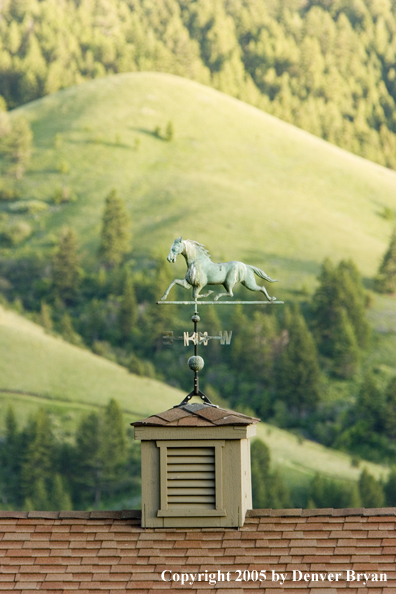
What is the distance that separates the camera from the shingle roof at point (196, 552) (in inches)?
238

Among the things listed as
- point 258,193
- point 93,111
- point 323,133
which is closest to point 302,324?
point 258,193

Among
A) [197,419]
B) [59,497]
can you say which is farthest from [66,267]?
[197,419]

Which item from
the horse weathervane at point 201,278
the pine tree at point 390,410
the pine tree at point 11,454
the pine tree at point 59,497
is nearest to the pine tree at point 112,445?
the pine tree at point 59,497

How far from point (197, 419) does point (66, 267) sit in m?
75.2

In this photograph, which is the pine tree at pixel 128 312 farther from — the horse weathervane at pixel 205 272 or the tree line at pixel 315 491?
the horse weathervane at pixel 205 272

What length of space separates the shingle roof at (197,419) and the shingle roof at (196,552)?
708mm

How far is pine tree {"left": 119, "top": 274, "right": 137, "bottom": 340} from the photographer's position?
254 ft

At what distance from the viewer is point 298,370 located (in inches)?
2815

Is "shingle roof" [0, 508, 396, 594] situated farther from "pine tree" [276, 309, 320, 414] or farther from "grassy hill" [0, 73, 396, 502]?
"pine tree" [276, 309, 320, 414]

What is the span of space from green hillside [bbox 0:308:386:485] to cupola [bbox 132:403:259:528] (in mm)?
52836

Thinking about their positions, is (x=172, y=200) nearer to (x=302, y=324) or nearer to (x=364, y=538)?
(x=302, y=324)

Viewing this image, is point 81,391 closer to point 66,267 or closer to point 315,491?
point 66,267

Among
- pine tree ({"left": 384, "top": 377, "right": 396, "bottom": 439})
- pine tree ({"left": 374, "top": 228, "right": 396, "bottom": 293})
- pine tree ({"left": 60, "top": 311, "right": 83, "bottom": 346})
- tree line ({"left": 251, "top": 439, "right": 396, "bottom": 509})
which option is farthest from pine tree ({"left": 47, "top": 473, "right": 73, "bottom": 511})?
pine tree ({"left": 374, "top": 228, "right": 396, "bottom": 293})

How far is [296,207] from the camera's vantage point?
8444 centimetres
